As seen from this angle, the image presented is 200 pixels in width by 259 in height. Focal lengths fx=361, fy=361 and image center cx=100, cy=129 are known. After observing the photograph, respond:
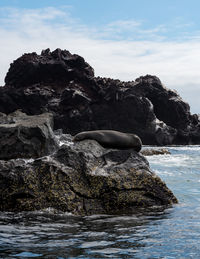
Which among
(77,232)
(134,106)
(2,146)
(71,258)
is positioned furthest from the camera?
(134,106)

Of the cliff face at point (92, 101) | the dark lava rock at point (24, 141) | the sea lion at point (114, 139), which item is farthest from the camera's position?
the cliff face at point (92, 101)

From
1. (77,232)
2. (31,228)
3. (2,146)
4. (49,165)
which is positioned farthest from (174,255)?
(2,146)

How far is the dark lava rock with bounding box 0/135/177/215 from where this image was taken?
627cm

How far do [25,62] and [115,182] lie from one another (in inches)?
3126

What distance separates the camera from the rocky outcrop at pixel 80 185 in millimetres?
6270

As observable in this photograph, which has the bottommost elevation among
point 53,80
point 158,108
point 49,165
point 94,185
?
point 94,185

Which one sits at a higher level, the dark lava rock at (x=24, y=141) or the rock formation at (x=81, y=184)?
the dark lava rock at (x=24, y=141)

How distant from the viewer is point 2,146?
13523mm

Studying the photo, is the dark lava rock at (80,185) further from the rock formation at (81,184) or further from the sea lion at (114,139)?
the sea lion at (114,139)

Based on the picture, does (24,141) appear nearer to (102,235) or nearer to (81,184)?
(81,184)

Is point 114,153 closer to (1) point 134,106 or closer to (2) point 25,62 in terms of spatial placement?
(1) point 134,106

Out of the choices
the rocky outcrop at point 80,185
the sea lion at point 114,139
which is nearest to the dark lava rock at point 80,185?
the rocky outcrop at point 80,185

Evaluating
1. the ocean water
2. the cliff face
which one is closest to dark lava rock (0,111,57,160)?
the ocean water

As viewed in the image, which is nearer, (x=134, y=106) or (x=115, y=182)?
(x=115, y=182)
